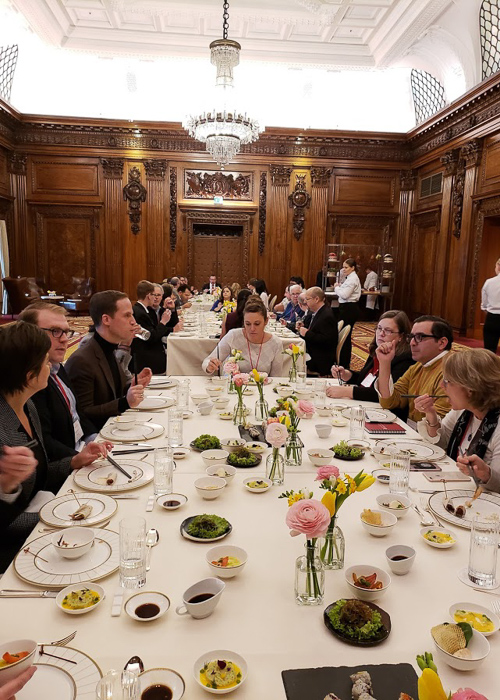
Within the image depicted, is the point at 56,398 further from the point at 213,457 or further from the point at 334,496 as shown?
the point at 334,496

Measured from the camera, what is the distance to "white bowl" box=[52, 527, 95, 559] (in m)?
1.57

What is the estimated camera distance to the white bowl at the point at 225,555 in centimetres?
151

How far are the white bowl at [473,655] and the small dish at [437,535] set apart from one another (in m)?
0.46

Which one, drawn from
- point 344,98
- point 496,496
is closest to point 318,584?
point 496,496

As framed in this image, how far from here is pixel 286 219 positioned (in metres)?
Answer: 14.2

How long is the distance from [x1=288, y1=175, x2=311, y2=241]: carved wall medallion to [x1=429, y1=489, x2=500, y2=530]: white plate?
12.6 m

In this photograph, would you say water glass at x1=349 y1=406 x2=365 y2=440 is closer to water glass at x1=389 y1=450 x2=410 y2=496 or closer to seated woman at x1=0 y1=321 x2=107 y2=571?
water glass at x1=389 y1=450 x2=410 y2=496

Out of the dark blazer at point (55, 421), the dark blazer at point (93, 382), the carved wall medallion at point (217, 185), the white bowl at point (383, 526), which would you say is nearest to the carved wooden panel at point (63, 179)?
the carved wall medallion at point (217, 185)

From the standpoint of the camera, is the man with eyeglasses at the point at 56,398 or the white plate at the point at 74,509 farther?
the man with eyeglasses at the point at 56,398

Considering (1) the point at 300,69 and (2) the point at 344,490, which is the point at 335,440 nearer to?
(2) the point at 344,490

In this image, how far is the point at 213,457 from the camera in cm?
237

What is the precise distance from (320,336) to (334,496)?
206 inches

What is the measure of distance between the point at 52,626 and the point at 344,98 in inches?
583

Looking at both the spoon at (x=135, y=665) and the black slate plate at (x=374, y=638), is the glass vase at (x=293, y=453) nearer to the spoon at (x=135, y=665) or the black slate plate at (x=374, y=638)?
the black slate plate at (x=374, y=638)
